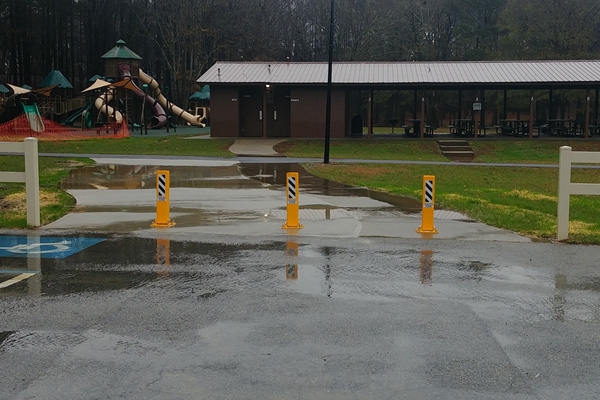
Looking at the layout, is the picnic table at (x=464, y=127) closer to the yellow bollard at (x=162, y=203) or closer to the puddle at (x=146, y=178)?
the puddle at (x=146, y=178)

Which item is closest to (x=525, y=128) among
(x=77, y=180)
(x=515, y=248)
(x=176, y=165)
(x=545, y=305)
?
(x=176, y=165)

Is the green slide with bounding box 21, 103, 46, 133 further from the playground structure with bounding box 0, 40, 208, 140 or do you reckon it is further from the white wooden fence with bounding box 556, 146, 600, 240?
the white wooden fence with bounding box 556, 146, 600, 240

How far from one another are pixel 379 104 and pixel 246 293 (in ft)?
203

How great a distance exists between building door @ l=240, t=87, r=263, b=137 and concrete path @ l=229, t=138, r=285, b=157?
6.88ft

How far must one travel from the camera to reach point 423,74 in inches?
1531

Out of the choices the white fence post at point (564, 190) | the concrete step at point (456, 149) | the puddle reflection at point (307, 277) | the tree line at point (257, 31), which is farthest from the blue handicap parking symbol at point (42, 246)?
the tree line at point (257, 31)

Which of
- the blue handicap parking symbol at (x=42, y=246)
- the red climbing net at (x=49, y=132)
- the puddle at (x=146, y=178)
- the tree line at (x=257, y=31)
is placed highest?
the tree line at (x=257, y=31)

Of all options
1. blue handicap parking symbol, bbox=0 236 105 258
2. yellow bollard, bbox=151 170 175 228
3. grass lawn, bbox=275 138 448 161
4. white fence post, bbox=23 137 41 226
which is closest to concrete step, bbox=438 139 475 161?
grass lawn, bbox=275 138 448 161

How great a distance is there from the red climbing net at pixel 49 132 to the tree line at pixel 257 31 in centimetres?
1878

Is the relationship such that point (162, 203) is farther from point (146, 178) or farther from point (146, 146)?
point (146, 146)

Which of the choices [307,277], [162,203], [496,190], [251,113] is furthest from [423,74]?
[307,277]

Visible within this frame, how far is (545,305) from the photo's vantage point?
7.23m

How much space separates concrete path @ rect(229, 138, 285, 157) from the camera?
3216 centimetres

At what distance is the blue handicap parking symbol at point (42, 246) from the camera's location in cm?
952
